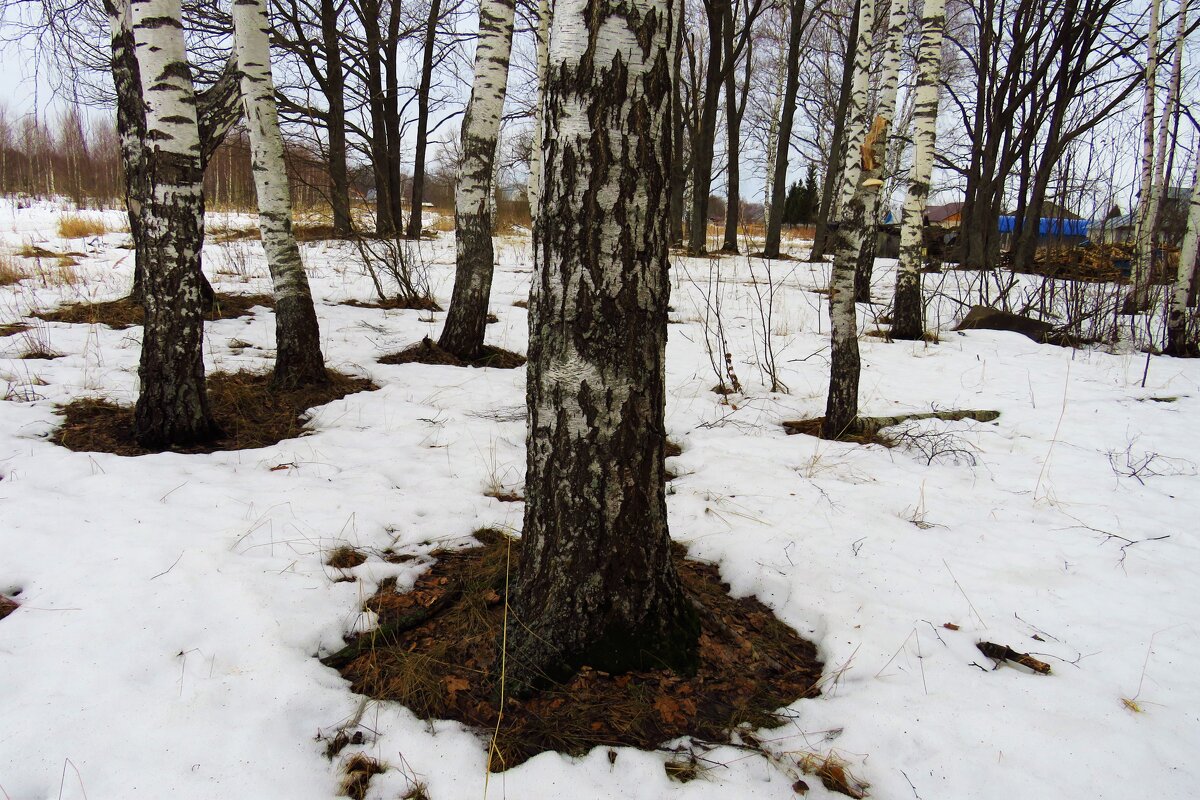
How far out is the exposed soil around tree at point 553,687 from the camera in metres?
1.70

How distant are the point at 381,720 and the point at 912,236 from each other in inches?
315

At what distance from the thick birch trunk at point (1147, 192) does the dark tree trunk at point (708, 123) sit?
714 centimetres

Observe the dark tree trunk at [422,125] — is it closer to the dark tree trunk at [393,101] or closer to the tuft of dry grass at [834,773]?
the dark tree trunk at [393,101]

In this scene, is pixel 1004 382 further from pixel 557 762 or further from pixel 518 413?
pixel 557 762

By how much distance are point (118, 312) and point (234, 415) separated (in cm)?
351

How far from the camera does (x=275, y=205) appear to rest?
428 centimetres

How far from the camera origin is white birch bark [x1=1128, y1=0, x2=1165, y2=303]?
806 centimetres

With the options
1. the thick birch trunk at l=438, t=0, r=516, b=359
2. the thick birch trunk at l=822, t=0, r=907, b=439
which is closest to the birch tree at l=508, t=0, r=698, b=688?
the thick birch trunk at l=822, t=0, r=907, b=439

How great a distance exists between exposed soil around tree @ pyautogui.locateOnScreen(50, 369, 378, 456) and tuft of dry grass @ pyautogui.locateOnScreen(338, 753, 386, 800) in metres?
2.50

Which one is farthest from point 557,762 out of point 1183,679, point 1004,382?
point 1004,382

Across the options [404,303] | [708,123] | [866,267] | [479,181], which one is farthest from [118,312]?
[708,123]

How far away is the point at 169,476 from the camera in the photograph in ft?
9.69

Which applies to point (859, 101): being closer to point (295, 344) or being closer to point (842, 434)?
point (842, 434)

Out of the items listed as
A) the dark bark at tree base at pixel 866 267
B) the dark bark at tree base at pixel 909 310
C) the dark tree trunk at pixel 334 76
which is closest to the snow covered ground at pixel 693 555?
the dark bark at tree base at pixel 909 310
